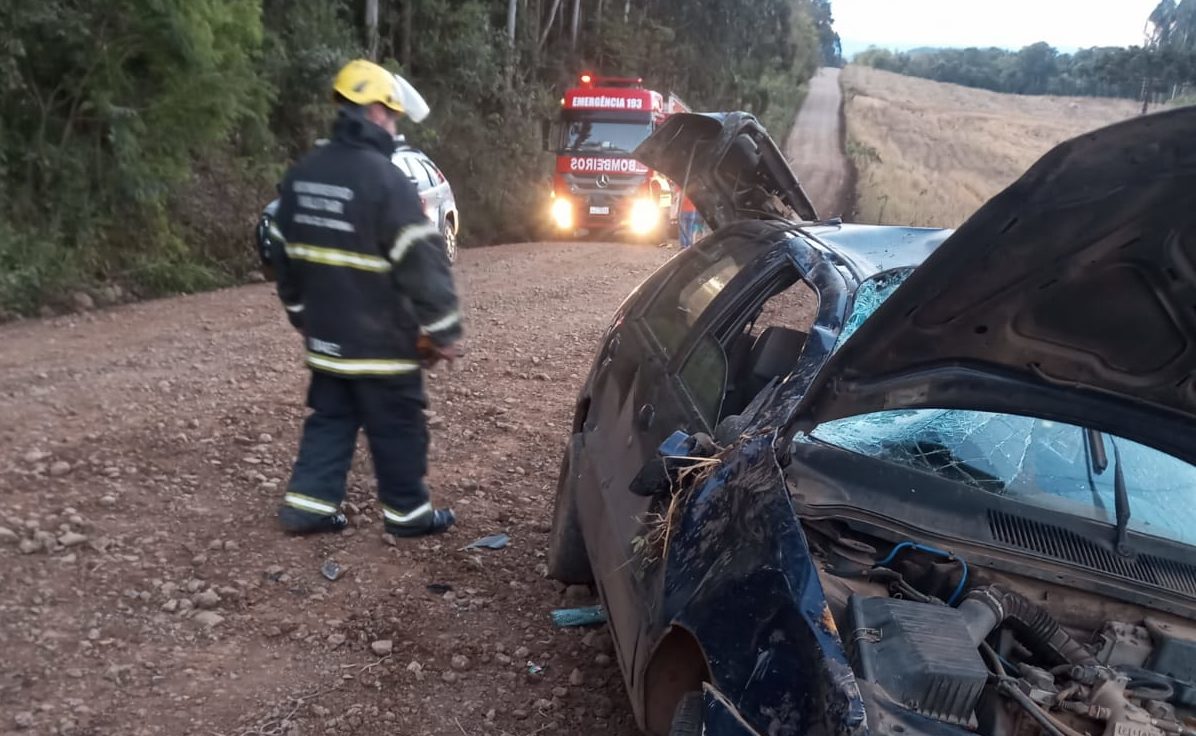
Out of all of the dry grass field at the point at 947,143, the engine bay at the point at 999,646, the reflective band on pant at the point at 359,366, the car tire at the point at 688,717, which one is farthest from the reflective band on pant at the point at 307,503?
the dry grass field at the point at 947,143

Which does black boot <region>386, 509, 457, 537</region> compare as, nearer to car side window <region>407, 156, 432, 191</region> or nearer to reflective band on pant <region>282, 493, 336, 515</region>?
reflective band on pant <region>282, 493, 336, 515</region>

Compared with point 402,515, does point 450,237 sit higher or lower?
lower

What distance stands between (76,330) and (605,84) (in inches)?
524

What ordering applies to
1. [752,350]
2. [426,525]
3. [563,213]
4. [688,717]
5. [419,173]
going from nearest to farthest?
[688,717] < [752,350] < [426,525] < [419,173] < [563,213]

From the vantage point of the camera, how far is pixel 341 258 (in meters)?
3.93

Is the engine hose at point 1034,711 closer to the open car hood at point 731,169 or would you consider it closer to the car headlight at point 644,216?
the open car hood at point 731,169

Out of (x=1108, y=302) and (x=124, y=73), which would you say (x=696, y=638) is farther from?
(x=124, y=73)

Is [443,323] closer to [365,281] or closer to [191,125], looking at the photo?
[365,281]

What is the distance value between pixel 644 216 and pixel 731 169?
13498 mm

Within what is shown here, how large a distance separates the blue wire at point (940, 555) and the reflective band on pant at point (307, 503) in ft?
8.50

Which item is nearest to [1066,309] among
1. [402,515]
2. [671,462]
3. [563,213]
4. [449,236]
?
[671,462]

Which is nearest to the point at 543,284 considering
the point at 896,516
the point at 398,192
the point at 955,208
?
the point at 398,192

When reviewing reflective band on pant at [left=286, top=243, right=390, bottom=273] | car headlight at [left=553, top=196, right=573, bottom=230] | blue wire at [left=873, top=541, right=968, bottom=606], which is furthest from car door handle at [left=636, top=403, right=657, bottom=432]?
car headlight at [left=553, top=196, right=573, bottom=230]

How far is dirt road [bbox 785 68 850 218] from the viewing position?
30.2m
